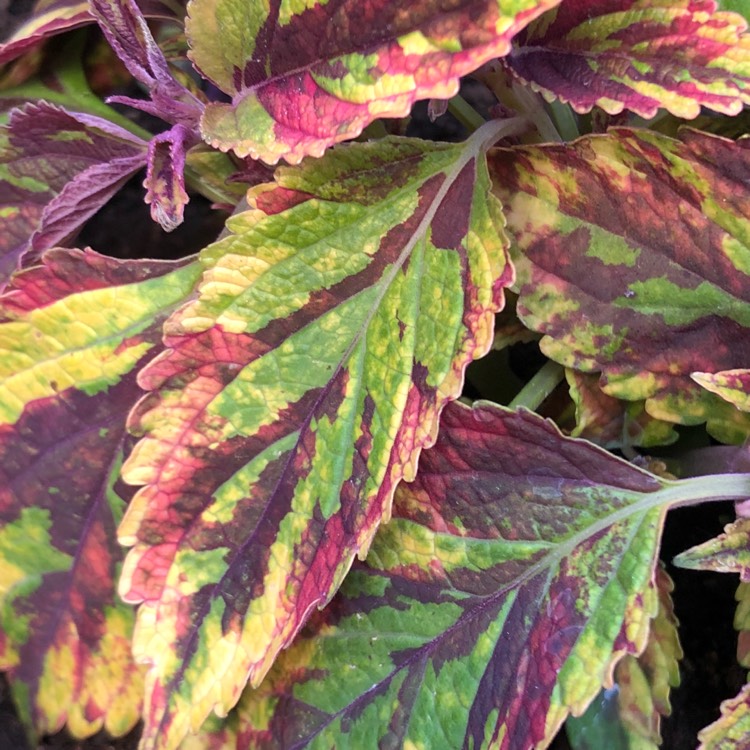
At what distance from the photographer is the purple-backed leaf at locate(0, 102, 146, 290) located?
0.65 metres

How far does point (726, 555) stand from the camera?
54cm

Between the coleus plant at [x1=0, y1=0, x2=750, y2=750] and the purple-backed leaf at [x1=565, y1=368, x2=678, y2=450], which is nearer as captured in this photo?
the coleus plant at [x1=0, y1=0, x2=750, y2=750]

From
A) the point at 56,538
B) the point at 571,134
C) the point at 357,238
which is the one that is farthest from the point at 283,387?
the point at 571,134

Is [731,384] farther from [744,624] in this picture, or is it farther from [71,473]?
[71,473]

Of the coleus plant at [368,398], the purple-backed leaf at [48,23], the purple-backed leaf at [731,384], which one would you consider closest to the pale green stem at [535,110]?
the coleus plant at [368,398]

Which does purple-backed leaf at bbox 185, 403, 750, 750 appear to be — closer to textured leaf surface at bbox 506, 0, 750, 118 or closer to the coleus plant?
the coleus plant

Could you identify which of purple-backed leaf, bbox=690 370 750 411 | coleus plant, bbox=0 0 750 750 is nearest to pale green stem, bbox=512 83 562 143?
coleus plant, bbox=0 0 750 750

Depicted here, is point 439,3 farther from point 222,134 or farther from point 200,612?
point 200,612

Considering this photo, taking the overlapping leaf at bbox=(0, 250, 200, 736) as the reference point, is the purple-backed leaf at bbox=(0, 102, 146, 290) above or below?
above

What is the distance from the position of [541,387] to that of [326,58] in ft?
1.12

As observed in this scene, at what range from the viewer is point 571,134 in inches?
28.7

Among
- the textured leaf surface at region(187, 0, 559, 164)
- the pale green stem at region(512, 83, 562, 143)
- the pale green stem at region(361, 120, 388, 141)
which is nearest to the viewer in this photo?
the textured leaf surface at region(187, 0, 559, 164)

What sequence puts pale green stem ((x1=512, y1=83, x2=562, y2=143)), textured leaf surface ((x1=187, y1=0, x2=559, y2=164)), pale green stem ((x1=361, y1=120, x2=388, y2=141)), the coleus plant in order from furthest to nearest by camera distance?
pale green stem ((x1=361, y1=120, x2=388, y2=141)) → pale green stem ((x1=512, y1=83, x2=562, y2=143)) → the coleus plant → textured leaf surface ((x1=187, y1=0, x2=559, y2=164))

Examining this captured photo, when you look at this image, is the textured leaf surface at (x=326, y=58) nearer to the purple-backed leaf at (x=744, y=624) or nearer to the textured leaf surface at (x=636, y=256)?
the textured leaf surface at (x=636, y=256)
